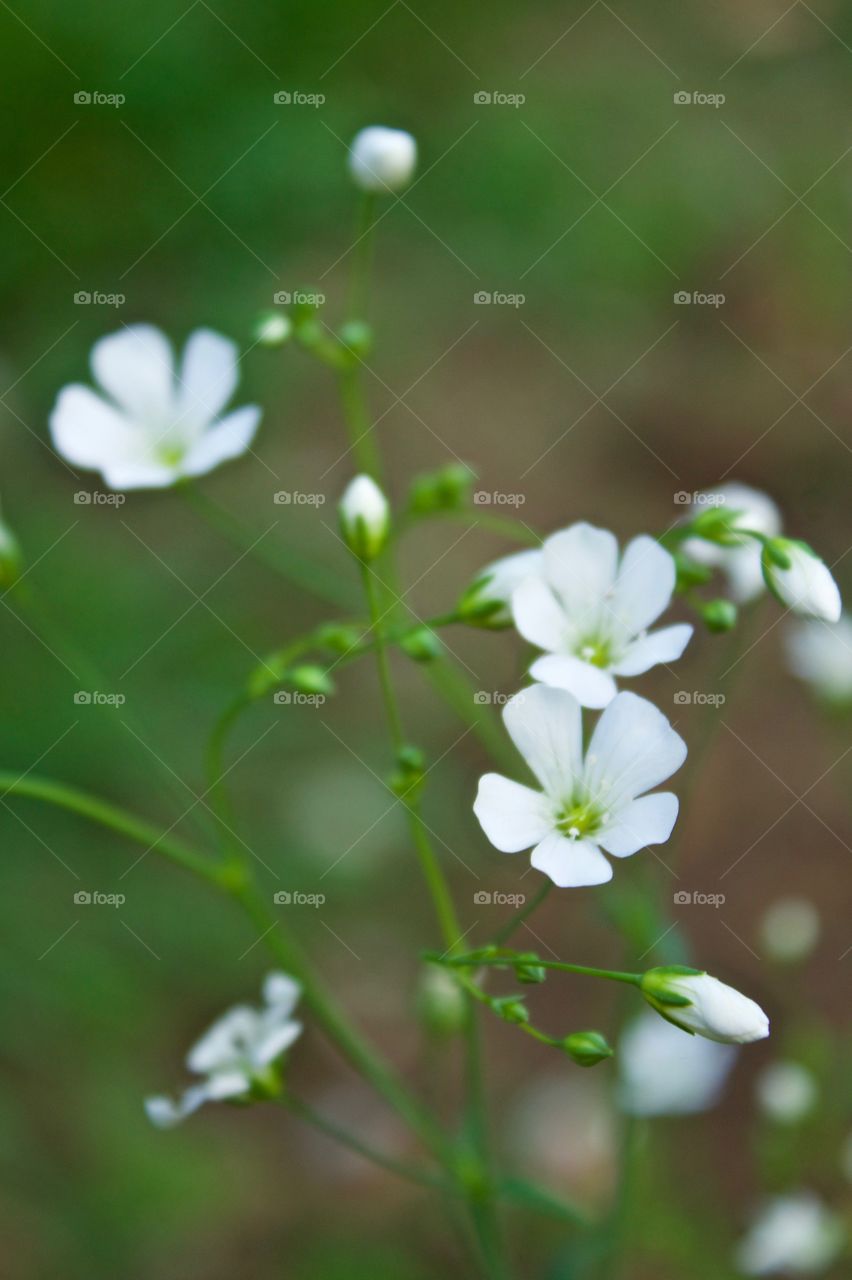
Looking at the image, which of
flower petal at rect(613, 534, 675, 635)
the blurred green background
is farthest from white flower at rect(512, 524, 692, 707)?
the blurred green background

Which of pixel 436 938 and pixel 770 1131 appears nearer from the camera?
pixel 770 1131

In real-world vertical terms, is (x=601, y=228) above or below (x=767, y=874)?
above

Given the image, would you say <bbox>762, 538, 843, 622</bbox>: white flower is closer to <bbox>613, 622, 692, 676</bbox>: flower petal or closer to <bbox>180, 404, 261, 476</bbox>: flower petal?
<bbox>613, 622, 692, 676</bbox>: flower petal

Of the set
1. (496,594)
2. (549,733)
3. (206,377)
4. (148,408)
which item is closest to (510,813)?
(549,733)

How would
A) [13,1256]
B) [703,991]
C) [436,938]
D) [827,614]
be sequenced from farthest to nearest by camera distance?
[436,938] → [13,1256] → [827,614] → [703,991]

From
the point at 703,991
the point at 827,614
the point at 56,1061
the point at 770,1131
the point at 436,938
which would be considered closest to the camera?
the point at 703,991

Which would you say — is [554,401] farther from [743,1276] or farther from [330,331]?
[743,1276]

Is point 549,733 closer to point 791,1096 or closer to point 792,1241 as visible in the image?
point 791,1096

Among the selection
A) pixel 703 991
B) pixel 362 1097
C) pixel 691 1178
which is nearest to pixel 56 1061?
pixel 362 1097
